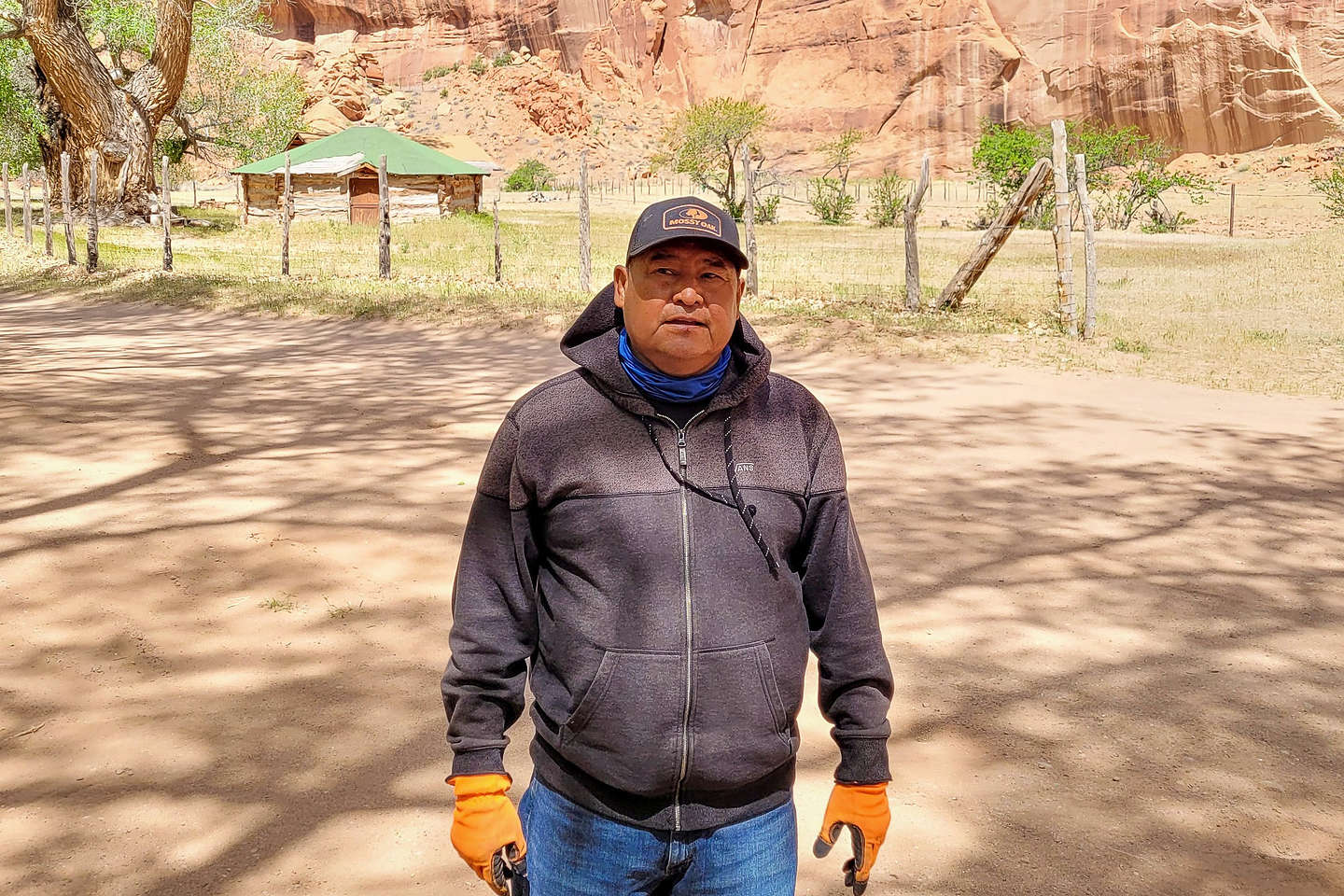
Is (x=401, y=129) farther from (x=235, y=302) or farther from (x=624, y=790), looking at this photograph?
(x=624, y=790)

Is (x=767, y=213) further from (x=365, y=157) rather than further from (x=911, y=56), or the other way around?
(x=911, y=56)

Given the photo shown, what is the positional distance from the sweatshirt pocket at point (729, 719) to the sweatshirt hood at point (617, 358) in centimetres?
40

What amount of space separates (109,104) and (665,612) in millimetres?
35139

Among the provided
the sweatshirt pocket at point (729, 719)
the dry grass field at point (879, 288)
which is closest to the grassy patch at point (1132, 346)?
the dry grass field at point (879, 288)

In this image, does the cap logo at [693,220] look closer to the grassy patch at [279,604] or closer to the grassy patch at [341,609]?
the grassy patch at [341,609]

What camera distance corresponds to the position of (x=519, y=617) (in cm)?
197

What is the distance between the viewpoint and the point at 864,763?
1.96 m

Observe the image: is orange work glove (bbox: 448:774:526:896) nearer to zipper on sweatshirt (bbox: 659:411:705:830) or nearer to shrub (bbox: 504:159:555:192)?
zipper on sweatshirt (bbox: 659:411:705:830)

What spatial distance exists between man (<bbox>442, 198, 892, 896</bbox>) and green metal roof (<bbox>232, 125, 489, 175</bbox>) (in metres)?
37.9

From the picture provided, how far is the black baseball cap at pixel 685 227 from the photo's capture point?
6.12ft

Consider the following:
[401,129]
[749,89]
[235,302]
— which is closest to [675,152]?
[749,89]

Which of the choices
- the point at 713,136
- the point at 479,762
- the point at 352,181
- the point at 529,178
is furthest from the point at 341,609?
the point at 529,178

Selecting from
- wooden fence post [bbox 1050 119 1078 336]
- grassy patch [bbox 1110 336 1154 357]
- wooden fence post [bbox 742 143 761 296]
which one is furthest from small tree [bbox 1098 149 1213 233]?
grassy patch [bbox 1110 336 1154 357]

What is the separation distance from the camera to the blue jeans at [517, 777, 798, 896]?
6.11 feet
